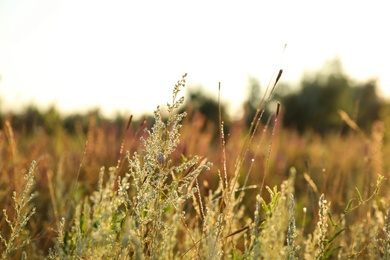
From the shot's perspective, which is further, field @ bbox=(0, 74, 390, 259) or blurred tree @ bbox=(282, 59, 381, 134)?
blurred tree @ bbox=(282, 59, 381, 134)

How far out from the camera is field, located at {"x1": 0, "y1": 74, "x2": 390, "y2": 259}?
1576 millimetres

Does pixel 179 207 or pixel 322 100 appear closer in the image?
pixel 179 207

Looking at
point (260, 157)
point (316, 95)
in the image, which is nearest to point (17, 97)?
point (260, 157)

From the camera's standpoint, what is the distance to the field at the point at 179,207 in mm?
1576

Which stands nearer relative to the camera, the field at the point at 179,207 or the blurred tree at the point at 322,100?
the field at the point at 179,207

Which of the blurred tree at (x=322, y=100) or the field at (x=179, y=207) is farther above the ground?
the field at (x=179, y=207)

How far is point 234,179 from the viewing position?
5.57 ft

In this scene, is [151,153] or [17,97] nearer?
[151,153]

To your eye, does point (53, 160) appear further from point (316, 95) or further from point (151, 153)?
point (316, 95)

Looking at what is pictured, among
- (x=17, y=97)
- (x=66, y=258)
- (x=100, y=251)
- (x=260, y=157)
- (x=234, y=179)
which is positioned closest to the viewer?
(x=66, y=258)

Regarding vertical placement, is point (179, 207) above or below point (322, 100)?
above

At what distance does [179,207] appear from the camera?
6.08 feet

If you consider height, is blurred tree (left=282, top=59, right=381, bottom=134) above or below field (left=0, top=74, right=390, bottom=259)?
below

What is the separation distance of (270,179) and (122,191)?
4005 mm
